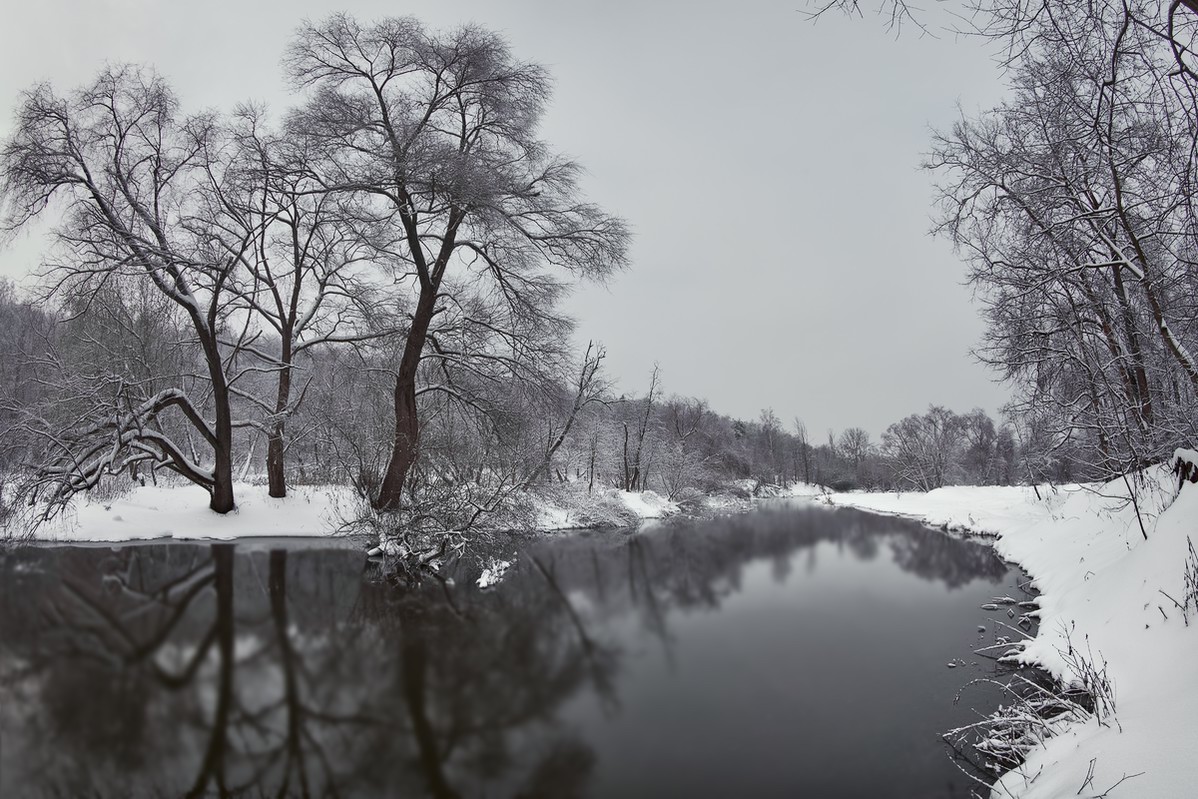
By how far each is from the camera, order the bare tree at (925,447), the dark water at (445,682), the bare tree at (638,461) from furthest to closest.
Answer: the bare tree at (925,447), the bare tree at (638,461), the dark water at (445,682)

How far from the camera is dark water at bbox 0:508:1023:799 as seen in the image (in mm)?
4074

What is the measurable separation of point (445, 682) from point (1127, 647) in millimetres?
6057

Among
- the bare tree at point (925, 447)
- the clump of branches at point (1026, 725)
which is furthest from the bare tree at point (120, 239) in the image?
the bare tree at point (925, 447)

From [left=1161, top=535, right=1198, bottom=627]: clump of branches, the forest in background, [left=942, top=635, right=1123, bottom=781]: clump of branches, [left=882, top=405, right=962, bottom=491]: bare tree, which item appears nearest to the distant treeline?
the forest in background

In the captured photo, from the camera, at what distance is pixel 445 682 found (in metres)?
5.64

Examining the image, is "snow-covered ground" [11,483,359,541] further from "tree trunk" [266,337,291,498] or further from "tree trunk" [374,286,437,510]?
"tree trunk" [374,286,437,510]

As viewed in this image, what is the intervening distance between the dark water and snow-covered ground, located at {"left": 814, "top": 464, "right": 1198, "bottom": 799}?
81cm

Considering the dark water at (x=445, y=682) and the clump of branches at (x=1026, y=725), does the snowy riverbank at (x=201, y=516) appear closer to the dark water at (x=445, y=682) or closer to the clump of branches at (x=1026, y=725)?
the dark water at (x=445, y=682)

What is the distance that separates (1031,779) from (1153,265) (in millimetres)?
6685

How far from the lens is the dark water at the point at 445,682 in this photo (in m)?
4.07

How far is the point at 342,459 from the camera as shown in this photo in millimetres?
12125

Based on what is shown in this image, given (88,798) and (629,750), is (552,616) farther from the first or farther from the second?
(88,798)

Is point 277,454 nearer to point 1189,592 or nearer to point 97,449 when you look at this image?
point 97,449

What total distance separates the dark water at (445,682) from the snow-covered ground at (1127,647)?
0.81 m
